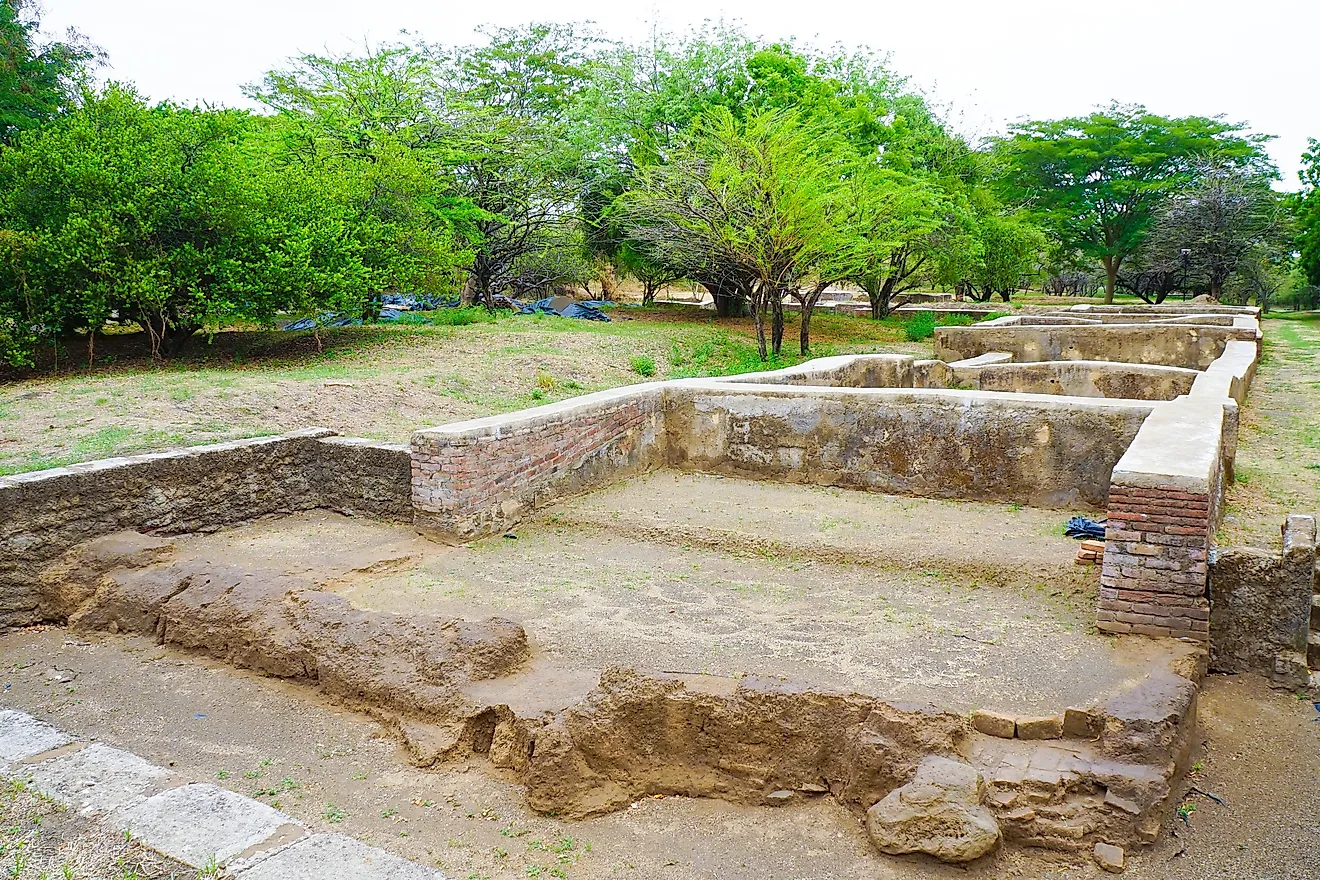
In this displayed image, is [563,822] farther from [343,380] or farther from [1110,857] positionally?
[343,380]

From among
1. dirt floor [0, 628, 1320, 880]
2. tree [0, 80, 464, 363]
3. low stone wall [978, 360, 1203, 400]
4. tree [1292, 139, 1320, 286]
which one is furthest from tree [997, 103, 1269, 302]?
dirt floor [0, 628, 1320, 880]

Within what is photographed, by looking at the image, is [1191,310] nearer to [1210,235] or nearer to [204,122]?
[1210,235]

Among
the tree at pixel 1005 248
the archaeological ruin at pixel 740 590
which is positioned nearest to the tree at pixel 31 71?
the archaeological ruin at pixel 740 590

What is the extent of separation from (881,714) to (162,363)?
1049 centimetres

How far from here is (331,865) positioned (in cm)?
245

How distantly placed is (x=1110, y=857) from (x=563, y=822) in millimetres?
1890

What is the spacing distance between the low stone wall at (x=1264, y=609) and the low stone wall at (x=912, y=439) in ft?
6.32

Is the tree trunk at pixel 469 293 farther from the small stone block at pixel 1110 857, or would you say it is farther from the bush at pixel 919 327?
the small stone block at pixel 1110 857

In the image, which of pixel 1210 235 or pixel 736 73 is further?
pixel 1210 235

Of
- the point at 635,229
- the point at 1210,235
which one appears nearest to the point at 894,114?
the point at 635,229

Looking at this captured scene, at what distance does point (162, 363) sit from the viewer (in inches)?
437

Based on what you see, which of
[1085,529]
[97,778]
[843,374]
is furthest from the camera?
[843,374]

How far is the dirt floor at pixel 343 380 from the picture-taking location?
6.98 m

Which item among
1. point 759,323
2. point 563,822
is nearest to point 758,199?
point 759,323
